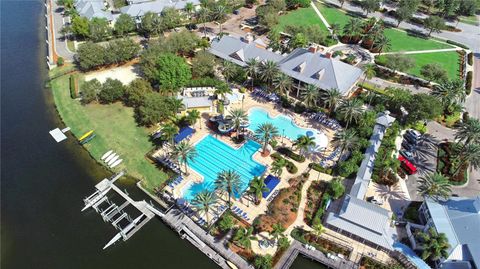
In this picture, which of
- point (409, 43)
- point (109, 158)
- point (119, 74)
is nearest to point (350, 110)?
point (109, 158)

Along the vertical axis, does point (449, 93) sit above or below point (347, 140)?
above

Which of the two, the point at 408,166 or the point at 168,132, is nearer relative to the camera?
the point at 168,132

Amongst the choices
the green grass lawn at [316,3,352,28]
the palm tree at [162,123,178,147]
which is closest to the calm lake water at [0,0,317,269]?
the palm tree at [162,123,178,147]

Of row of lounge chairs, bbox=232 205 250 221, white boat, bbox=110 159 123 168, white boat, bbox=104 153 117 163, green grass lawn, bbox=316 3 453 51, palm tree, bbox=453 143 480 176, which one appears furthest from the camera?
green grass lawn, bbox=316 3 453 51

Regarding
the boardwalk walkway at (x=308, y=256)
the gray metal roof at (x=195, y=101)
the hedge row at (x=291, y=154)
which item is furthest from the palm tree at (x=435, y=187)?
the gray metal roof at (x=195, y=101)

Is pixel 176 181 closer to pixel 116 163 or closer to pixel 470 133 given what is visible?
pixel 116 163

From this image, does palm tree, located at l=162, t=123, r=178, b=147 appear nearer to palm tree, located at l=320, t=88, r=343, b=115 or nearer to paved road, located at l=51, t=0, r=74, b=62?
palm tree, located at l=320, t=88, r=343, b=115

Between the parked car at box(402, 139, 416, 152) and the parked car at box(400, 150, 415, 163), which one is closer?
the parked car at box(400, 150, 415, 163)
